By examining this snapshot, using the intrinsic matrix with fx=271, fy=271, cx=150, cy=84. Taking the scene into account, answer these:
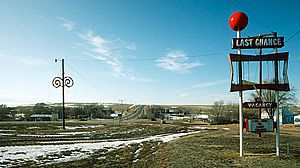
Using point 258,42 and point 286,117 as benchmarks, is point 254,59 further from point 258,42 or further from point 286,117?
point 286,117

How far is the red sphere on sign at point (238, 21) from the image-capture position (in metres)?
15.3

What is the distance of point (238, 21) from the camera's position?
603 inches

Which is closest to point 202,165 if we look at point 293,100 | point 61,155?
point 61,155

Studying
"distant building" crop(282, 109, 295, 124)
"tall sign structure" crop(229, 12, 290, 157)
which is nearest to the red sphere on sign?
"tall sign structure" crop(229, 12, 290, 157)

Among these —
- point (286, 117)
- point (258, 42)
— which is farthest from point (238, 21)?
point (286, 117)

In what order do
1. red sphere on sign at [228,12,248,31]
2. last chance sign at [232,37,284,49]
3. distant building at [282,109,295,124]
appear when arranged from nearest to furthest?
last chance sign at [232,37,284,49] < red sphere on sign at [228,12,248,31] < distant building at [282,109,295,124]

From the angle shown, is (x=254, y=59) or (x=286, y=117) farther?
(x=286, y=117)

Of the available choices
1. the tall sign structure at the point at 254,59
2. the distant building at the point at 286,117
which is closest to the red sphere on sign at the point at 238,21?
the tall sign structure at the point at 254,59

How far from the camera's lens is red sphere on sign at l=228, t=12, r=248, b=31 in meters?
15.3

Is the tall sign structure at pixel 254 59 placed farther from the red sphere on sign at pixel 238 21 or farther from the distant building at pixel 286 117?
the distant building at pixel 286 117

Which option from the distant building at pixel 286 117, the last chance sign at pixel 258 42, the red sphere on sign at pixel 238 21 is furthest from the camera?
the distant building at pixel 286 117

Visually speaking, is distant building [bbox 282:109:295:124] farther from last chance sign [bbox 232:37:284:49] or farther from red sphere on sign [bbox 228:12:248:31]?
red sphere on sign [bbox 228:12:248:31]

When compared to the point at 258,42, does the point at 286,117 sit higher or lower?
lower

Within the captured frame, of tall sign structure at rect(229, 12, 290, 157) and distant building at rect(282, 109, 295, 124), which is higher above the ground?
tall sign structure at rect(229, 12, 290, 157)
